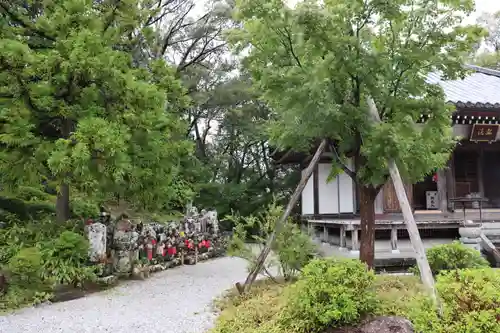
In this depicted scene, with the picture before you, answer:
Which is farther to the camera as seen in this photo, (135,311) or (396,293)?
(135,311)

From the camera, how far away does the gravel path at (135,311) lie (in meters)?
5.24

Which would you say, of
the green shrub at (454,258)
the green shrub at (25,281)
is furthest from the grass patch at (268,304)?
the green shrub at (25,281)

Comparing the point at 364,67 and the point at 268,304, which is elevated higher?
the point at 364,67

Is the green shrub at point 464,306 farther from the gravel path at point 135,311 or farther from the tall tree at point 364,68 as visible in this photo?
the gravel path at point 135,311

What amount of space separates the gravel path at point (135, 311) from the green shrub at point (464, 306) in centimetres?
260

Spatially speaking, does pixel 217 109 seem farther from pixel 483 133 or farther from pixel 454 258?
pixel 454 258

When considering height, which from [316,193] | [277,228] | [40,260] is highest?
[316,193]

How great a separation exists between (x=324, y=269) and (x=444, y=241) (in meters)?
7.46

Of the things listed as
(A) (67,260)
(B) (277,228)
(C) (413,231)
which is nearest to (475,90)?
(B) (277,228)

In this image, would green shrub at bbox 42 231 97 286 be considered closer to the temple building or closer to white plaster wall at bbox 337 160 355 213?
the temple building

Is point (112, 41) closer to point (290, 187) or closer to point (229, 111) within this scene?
point (229, 111)

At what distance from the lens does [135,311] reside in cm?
610

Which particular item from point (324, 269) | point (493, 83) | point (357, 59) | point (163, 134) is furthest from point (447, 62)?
point (493, 83)

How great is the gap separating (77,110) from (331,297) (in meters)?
5.08
